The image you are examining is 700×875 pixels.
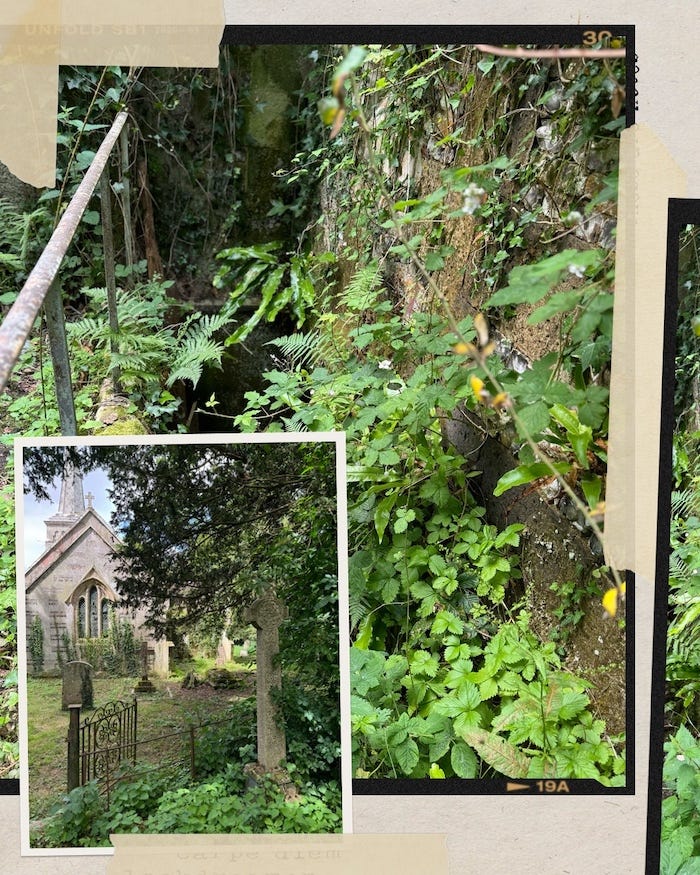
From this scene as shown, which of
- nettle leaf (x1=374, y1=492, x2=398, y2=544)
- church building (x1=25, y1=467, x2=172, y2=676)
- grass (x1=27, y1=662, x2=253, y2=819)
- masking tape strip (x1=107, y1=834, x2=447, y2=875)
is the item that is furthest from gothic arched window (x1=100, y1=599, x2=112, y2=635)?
nettle leaf (x1=374, y1=492, x2=398, y2=544)

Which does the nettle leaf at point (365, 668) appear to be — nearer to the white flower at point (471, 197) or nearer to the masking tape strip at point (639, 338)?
the masking tape strip at point (639, 338)

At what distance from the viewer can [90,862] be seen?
144 centimetres

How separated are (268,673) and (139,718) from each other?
0.88 ft

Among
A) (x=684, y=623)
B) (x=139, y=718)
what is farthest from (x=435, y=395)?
(x=139, y=718)

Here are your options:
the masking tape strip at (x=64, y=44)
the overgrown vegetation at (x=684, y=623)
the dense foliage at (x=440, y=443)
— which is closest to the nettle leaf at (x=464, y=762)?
the dense foliage at (x=440, y=443)

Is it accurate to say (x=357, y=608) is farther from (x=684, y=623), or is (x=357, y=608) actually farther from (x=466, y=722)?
(x=684, y=623)

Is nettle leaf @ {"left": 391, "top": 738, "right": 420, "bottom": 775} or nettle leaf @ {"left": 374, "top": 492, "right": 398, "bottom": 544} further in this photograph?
nettle leaf @ {"left": 374, "top": 492, "right": 398, "bottom": 544}

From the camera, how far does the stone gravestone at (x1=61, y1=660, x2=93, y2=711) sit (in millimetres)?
1326

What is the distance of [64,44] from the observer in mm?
1382

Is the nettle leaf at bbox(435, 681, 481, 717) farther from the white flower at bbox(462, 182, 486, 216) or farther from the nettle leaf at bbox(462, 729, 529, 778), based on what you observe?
the white flower at bbox(462, 182, 486, 216)

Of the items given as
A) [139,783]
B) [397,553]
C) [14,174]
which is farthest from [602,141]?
[139,783]

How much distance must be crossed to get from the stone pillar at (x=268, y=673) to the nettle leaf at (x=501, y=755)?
1.43 feet

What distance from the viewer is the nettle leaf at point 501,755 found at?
1.46m

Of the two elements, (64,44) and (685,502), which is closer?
(64,44)
